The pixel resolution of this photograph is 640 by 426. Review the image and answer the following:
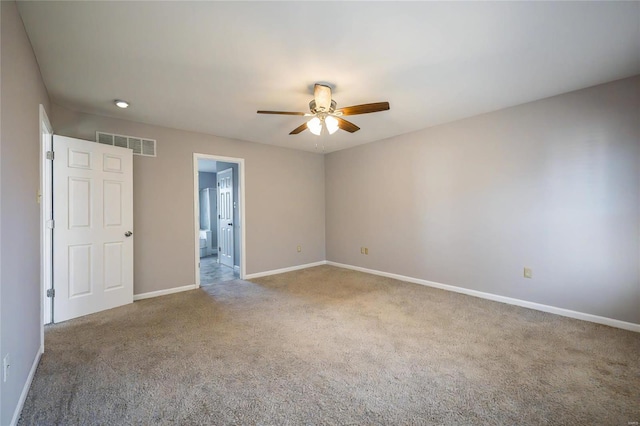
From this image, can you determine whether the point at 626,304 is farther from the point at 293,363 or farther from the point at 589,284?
the point at 293,363

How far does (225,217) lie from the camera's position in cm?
611

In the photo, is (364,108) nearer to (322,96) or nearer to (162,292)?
(322,96)

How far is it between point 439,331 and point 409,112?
262cm

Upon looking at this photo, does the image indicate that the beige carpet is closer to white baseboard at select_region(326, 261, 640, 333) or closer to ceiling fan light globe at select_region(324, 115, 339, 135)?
white baseboard at select_region(326, 261, 640, 333)

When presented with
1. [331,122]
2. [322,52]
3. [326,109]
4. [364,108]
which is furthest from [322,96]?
[322,52]

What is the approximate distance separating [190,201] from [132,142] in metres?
1.09

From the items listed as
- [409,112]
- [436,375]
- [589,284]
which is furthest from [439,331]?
[409,112]

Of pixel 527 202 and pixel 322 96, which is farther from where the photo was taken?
pixel 527 202

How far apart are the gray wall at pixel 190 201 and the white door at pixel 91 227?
251mm

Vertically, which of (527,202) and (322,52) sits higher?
(322,52)

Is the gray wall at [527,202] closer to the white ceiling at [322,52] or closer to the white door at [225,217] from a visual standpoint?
the white ceiling at [322,52]

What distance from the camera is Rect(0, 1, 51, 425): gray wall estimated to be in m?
1.51

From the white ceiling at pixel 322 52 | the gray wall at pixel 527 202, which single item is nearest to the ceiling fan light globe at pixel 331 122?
the white ceiling at pixel 322 52

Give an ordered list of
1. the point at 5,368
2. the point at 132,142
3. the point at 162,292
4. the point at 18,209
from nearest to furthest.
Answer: the point at 5,368, the point at 18,209, the point at 132,142, the point at 162,292
